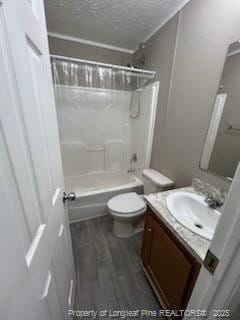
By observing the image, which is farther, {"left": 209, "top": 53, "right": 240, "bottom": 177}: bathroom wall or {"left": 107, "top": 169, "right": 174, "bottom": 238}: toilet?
{"left": 107, "top": 169, "right": 174, "bottom": 238}: toilet

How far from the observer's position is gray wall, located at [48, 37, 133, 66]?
73.6 inches

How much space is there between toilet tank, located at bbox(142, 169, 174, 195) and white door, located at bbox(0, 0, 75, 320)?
1268 mm

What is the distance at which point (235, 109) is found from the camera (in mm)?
1026

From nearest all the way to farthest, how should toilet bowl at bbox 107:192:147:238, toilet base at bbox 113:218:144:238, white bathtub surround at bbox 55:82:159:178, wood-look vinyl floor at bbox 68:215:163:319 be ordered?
1. wood-look vinyl floor at bbox 68:215:163:319
2. toilet bowl at bbox 107:192:147:238
3. toilet base at bbox 113:218:144:238
4. white bathtub surround at bbox 55:82:159:178

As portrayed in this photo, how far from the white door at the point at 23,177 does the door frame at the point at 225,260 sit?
593 mm

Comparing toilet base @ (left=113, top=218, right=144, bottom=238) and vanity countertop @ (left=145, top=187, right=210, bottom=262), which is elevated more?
vanity countertop @ (left=145, top=187, right=210, bottom=262)

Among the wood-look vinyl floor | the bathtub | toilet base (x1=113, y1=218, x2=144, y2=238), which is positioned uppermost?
the bathtub

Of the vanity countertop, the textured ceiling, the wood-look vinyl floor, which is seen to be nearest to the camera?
the vanity countertop

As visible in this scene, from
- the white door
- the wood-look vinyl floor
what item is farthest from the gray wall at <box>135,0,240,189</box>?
the white door

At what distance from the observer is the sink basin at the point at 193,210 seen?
103 centimetres

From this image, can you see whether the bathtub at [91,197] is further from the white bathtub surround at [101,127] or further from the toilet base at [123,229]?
the toilet base at [123,229]

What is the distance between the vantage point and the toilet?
5.21ft

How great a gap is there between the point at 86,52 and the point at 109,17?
62 centimetres

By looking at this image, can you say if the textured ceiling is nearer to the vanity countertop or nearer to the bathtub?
the vanity countertop
